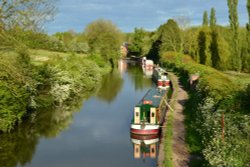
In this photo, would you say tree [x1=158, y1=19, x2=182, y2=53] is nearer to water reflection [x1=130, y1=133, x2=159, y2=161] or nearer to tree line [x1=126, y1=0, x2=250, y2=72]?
tree line [x1=126, y1=0, x2=250, y2=72]

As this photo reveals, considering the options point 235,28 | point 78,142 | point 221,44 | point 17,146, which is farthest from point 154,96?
point 221,44

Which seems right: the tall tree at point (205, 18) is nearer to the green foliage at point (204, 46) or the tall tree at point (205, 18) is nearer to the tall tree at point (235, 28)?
the green foliage at point (204, 46)

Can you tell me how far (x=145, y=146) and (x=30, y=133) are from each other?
7437 millimetres

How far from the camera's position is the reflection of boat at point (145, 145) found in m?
16.8

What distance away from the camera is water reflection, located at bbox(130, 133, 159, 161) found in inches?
656

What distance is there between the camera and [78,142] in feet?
62.5

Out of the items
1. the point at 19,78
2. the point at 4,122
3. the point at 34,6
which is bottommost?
the point at 4,122

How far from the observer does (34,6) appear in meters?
15.5

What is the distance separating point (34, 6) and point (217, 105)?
31.7ft

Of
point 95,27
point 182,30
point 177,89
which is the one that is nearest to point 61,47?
point 95,27

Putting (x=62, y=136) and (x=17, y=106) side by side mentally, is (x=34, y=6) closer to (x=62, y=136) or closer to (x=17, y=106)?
(x=17, y=106)

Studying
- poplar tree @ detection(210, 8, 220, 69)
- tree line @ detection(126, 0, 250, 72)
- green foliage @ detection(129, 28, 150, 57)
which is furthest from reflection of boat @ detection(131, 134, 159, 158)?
green foliage @ detection(129, 28, 150, 57)

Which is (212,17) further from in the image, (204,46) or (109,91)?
(109,91)

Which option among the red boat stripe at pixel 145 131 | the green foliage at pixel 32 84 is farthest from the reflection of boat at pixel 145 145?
the green foliage at pixel 32 84
